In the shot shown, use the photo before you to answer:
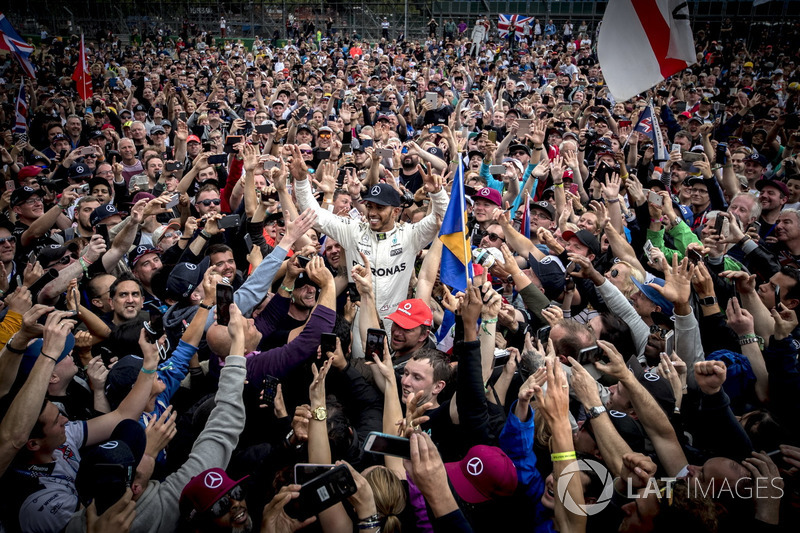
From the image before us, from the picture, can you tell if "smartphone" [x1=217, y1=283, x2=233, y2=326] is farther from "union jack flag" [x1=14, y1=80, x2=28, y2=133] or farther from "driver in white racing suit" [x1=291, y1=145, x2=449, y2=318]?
"union jack flag" [x1=14, y1=80, x2=28, y2=133]

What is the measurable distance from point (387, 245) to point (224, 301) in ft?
5.88

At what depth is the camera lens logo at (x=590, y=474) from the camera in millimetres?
2584

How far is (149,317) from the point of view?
4.74 metres

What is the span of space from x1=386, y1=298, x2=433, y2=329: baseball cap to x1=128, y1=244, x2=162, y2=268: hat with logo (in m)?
3.12

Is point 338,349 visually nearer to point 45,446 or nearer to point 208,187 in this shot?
point 45,446

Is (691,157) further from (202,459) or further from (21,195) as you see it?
(21,195)

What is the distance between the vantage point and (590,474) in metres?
2.86

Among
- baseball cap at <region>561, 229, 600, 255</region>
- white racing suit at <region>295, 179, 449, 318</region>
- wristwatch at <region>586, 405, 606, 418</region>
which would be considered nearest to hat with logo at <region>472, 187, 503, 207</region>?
baseball cap at <region>561, 229, 600, 255</region>

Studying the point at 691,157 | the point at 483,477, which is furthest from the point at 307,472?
the point at 691,157

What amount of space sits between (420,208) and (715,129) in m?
9.30

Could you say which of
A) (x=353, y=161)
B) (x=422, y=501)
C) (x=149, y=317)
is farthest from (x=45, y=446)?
(x=353, y=161)

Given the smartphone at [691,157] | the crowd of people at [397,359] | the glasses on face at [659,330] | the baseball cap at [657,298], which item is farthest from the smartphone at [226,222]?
the smartphone at [691,157]

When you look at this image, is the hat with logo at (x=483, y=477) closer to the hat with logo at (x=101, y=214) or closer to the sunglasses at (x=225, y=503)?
Answer: the sunglasses at (x=225, y=503)

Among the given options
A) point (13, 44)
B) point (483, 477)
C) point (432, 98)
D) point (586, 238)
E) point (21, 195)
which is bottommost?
point (483, 477)
